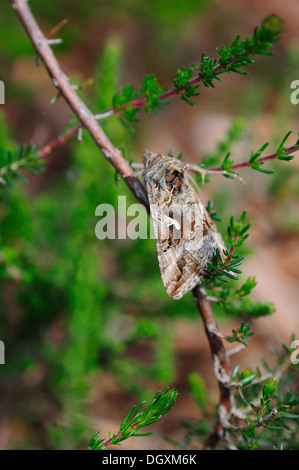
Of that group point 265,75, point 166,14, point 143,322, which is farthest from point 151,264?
point 265,75

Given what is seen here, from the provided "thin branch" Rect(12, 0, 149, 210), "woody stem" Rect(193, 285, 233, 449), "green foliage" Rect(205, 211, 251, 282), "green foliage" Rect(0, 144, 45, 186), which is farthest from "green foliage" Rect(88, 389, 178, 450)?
"green foliage" Rect(0, 144, 45, 186)

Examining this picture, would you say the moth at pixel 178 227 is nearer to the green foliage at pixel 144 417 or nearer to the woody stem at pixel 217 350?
the woody stem at pixel 217 350

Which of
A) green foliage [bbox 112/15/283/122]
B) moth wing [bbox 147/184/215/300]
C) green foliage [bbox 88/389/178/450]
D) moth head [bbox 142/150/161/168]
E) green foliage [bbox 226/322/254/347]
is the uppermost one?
green foliage [bbox 112/15/283/122]

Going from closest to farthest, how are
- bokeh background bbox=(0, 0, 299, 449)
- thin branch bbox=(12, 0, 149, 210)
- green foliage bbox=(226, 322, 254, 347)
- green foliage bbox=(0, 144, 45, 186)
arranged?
green foliage bbox=(226, 322, 254, 347) → thin branch bbox=(12, 0, 149, 210) → green foliage bbox=(0, 144, 45, 186) → bokeh background bbox=(0, 0, 299, 449)

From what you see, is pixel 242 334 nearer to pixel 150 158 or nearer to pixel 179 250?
pixel 179 250

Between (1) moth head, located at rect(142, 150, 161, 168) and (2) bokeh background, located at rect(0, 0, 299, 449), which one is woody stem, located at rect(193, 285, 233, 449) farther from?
(2) bokeh background, located at rect(0, 0, 299, 449)

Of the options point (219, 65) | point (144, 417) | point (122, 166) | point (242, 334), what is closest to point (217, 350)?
point (242, 334)
